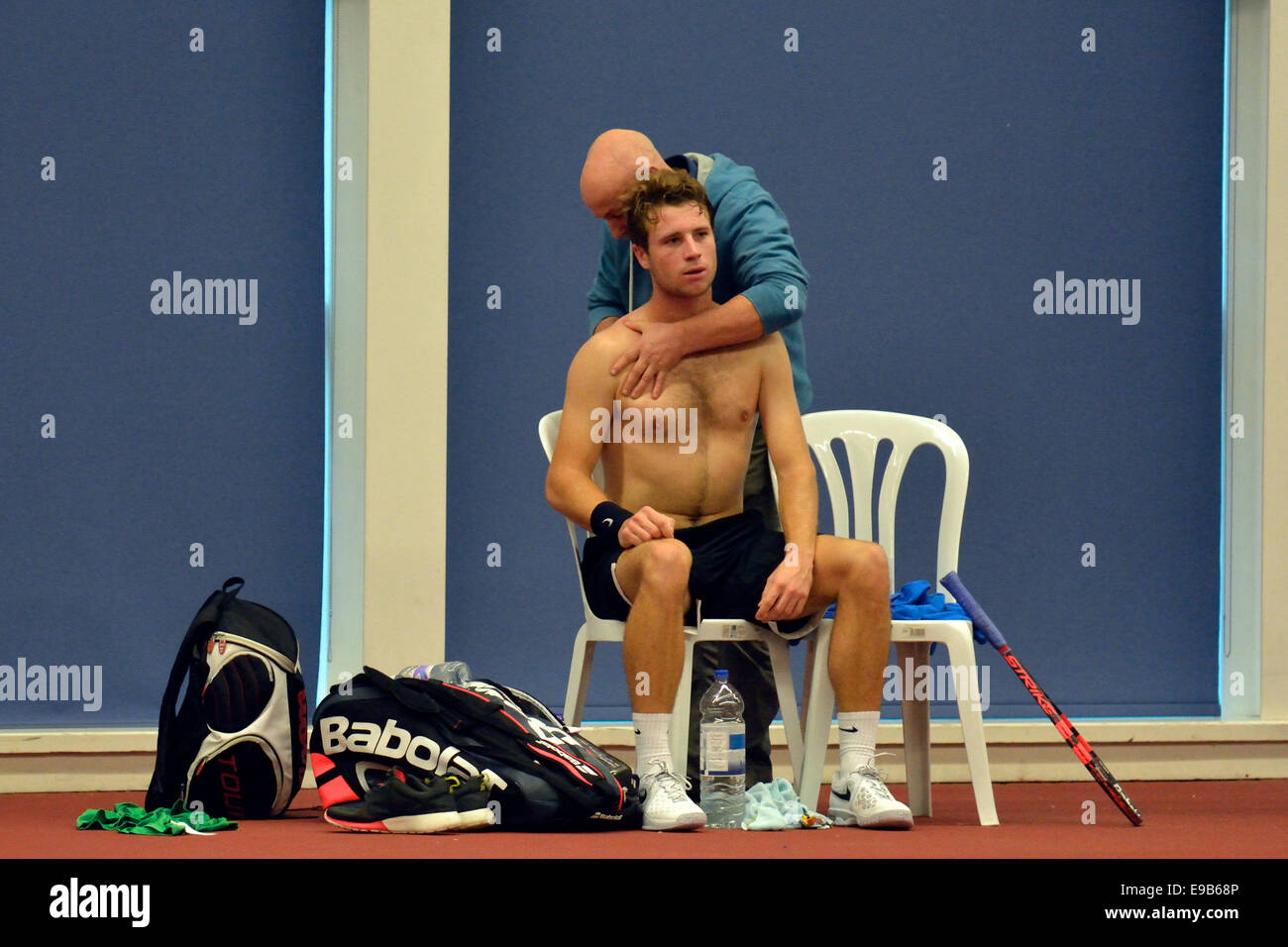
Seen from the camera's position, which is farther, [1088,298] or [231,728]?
[1088,298]

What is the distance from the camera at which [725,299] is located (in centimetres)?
354

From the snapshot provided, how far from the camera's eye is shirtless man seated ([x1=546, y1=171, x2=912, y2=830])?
304 cm

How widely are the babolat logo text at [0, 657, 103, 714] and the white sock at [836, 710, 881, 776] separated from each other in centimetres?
232

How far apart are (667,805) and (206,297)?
7.61 ft

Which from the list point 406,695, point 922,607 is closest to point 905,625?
point 922,607

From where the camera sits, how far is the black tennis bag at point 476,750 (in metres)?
2.94

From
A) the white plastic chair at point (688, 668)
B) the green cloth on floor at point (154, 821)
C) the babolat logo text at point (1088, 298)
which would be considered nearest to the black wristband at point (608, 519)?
the white plastic chair at point (688, 668)

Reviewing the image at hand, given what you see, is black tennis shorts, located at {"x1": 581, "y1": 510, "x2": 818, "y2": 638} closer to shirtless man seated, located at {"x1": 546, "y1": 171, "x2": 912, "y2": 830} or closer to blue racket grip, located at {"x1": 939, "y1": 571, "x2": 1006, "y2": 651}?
shirtless man seated, located at {"x1": 546, "y1": 171, "x2": 912, "y2": 830}

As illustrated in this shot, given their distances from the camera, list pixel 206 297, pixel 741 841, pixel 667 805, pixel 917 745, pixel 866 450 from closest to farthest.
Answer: pixel 741 841 < pixel 667 805 < pixel 917 745 < pixel 866 450 < pixel 206 297

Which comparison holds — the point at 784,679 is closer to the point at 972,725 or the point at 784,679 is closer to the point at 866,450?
the point at 972,725

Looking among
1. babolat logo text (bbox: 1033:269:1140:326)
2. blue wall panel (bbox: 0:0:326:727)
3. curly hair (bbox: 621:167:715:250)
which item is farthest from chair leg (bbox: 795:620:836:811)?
babolat logo text (bbox: 1033:269:1140:326)

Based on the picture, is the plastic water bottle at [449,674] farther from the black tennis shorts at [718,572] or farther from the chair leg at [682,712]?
the chair leg at [682,712]
